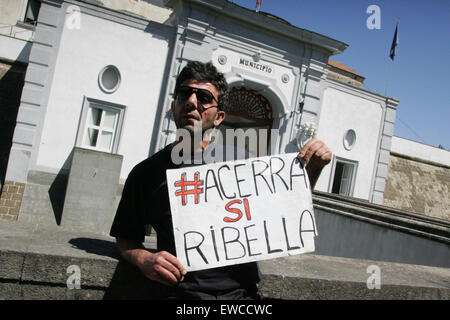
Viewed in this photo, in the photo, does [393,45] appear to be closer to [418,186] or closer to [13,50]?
[418,186]

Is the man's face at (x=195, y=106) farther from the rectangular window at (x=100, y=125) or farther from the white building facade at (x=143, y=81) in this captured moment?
the rectangular window at (x=100, y=125)

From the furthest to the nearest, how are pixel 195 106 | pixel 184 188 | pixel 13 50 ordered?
pixel 13 50
pixel 195 106
pixel 184 188

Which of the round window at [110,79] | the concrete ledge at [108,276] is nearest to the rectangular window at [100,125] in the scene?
the round window at [110,79]

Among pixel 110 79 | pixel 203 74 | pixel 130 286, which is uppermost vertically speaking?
pixel 110 79

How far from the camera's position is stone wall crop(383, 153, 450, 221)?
17.3 m

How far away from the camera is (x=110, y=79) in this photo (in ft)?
33.4

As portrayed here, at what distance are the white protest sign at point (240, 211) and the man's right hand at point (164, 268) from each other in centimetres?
8

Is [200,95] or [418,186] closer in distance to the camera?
[200,95]

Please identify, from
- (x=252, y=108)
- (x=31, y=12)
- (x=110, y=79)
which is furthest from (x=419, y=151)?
(x=31, y=12)

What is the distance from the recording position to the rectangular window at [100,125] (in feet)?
32.4

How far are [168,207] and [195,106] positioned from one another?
1.99ft
